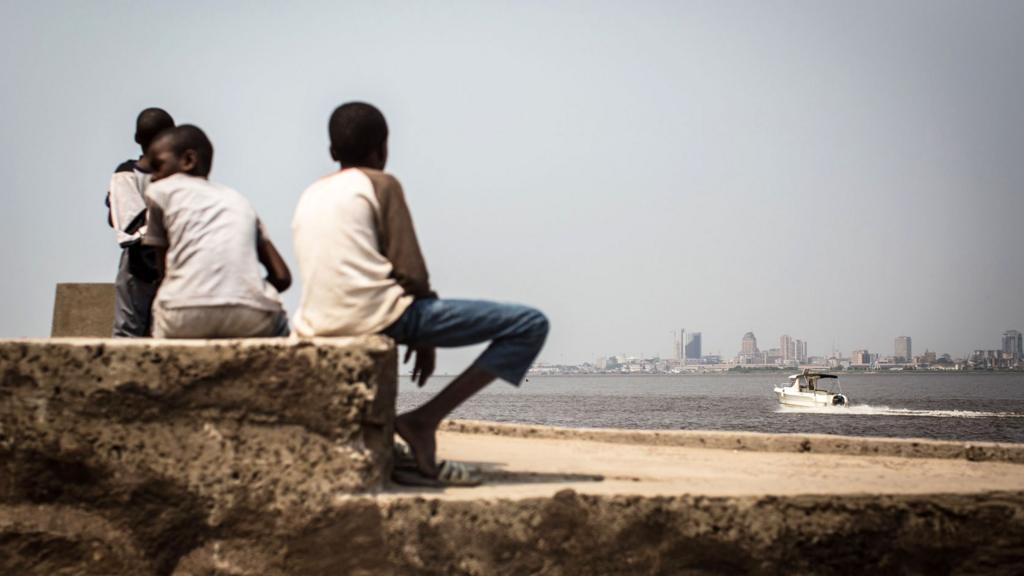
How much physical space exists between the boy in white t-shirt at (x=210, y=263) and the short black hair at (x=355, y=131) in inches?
18.3

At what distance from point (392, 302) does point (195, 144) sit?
4.06 feet

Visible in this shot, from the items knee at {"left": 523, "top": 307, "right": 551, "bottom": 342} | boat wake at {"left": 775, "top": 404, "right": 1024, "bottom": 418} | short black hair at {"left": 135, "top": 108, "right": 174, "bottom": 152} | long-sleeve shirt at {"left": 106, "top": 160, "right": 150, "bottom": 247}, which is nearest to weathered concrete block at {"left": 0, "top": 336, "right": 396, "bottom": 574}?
knee at {"left": 523, "top": 307, "right": 551, "bottom": 342}

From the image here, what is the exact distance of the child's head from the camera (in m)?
4.39

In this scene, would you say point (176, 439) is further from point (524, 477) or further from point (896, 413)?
point (896, 413)

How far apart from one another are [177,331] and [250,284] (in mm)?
328

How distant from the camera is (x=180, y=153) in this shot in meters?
4.39

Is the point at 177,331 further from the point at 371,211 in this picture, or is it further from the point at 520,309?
the point at 520,309

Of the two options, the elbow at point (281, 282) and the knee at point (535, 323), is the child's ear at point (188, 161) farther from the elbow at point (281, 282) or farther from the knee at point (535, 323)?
the knee at point (535, 323)

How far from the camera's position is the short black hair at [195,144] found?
439 centimetres

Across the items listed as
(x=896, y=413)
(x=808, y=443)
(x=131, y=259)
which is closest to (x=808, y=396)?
(x=896, y=413)

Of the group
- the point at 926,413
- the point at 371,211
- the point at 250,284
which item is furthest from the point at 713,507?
the point at 926,413

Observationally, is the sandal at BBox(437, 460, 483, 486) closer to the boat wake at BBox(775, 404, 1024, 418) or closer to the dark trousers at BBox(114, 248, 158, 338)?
the dark trousers at BBox(114, 248, 158, 338)

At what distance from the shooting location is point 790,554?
375cm

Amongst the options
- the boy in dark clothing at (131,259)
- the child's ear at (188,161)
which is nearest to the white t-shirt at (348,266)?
the child's ear at (188,161)
